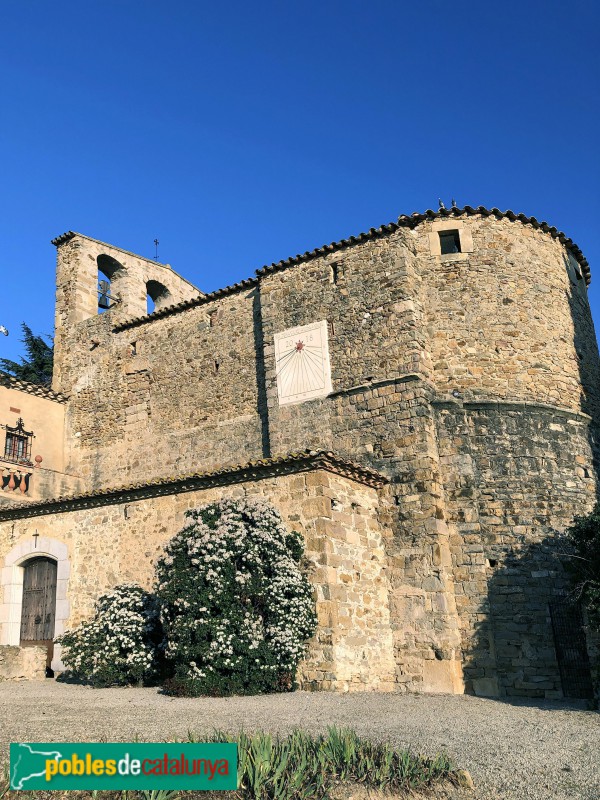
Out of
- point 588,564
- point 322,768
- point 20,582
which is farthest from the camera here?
point 20,582

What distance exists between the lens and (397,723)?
8797mm

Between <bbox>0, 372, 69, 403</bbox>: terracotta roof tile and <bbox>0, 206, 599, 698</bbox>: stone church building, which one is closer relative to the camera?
<bbox>0, 206, 599, 698</bbox>: stone church building

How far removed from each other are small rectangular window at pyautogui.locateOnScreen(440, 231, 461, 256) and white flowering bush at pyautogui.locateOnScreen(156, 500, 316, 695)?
8.12 meters

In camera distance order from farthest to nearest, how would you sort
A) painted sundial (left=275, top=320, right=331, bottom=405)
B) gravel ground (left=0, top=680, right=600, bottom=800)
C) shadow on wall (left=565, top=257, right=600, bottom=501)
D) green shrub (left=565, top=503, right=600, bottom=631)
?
1. painted sundial (left=275, top=320, right=331, bottom=405)
2. shadow on wall (left=565, top=257, right=600, bottom=501)
3. green shrub (left=565, top=503, right=600, bottom=631)
4. gravel ground (left=0, top=680, right=600, bottom=800)

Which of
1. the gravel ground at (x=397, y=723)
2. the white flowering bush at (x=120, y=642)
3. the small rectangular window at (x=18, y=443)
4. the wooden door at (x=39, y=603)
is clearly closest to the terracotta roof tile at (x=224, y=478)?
the wooden door at (x=39, y=603)

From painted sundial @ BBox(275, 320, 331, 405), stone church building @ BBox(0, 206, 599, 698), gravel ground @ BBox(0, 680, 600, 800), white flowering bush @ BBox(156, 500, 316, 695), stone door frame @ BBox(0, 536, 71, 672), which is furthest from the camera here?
painted sundial @ BBox(275, 320, 331, 405)

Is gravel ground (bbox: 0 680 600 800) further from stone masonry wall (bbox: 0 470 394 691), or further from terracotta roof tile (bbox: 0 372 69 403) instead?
terracotta roof tile (bbox: 0 372 69 403)

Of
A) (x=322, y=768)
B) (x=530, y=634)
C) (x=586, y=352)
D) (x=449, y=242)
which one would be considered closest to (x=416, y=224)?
(x=449, y=242)

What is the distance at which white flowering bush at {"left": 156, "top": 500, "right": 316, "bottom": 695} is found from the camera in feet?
37.7

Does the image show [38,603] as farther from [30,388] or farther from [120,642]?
[30,388]

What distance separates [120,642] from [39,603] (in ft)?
13.4

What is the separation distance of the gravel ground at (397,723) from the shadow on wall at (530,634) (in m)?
1.02

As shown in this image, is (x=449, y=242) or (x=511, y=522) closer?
(x=511, y=522)

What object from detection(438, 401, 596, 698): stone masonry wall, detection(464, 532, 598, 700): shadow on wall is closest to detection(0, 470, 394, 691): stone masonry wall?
detection(438, 401, 596, 698): stone masonry wall
